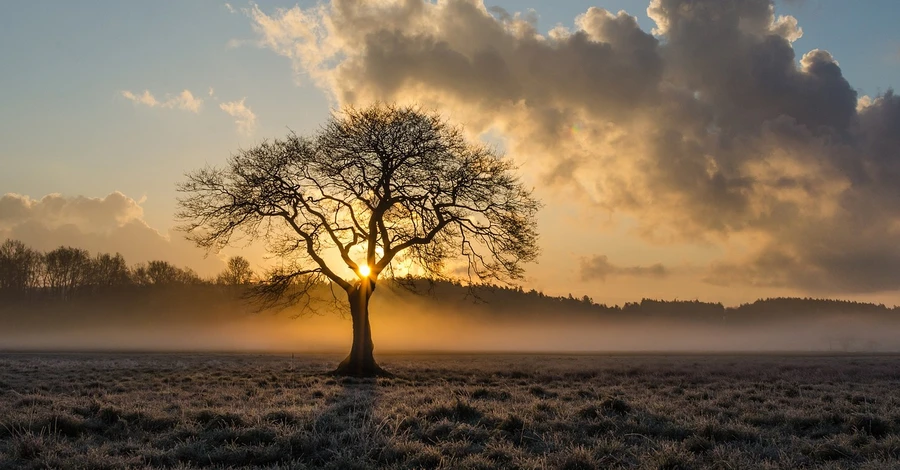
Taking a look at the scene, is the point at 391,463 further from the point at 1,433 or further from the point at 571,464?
the point at 1,433

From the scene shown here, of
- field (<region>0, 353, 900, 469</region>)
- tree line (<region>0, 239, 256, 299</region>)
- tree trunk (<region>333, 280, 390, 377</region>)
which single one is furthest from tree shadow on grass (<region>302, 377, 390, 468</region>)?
tree line (<region>0, 239, 256, 299</region>)

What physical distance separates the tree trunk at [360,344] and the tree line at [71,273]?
3595 inches

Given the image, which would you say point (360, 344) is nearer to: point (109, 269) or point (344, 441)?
point (344, 441)

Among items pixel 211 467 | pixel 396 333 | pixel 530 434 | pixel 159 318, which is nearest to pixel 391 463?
pixel 211 467

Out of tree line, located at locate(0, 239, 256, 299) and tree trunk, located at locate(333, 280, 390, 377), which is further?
tree line, located at locate(0, 239, 256, 299)

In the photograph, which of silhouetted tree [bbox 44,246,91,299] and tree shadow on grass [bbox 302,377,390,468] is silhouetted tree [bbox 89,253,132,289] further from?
tree shadow on grass [bbox 302,377,390,468]

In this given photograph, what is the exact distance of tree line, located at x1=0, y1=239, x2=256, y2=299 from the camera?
119 metres

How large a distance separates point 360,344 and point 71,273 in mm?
117799

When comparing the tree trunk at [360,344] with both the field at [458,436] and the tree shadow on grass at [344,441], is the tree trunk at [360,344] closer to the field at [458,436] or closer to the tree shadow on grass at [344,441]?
the field at [458,436]

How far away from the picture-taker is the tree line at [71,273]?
118812 millimetres

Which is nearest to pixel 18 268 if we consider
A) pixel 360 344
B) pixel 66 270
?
pixel 66 270

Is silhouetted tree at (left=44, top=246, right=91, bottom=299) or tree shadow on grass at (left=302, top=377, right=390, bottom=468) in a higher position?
silhouetted tree at (left=44, top=246, right=91, bottom=299)

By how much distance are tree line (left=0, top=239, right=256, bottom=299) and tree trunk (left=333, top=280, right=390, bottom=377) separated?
9130 centimetres

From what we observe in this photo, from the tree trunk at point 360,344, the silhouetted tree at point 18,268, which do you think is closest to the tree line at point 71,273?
the silhouetted tree at point 18,268
